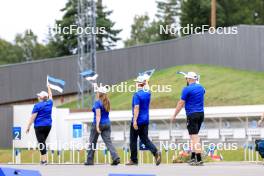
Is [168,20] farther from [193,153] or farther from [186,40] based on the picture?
[193,153]

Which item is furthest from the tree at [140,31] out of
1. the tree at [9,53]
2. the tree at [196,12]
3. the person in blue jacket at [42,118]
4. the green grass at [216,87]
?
the person in blue jacket at [42,118]

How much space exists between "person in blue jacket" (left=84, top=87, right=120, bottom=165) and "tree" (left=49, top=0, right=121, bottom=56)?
173 feet

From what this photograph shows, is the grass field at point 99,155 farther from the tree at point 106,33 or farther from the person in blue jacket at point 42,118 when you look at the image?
the tree at point 106,33

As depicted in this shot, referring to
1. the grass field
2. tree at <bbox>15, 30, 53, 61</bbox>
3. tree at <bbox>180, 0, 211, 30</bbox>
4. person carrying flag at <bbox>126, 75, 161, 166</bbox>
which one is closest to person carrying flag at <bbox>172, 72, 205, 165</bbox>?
person carrying flag at <bbox>126, 75, 161, 166</bbox>

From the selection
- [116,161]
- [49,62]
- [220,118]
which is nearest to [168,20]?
[49,62]

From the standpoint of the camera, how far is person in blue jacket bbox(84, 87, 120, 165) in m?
17.1

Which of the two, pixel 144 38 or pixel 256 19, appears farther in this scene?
pixel 144 38

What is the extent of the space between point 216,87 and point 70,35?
30.0m

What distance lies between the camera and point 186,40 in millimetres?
49438

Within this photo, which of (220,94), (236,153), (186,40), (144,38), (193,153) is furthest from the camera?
(144,38)

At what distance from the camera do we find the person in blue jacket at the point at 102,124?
56.0 feet

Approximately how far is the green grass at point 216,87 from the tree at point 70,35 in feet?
77.5

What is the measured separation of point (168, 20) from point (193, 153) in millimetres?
73557

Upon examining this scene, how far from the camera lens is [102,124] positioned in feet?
57.0
